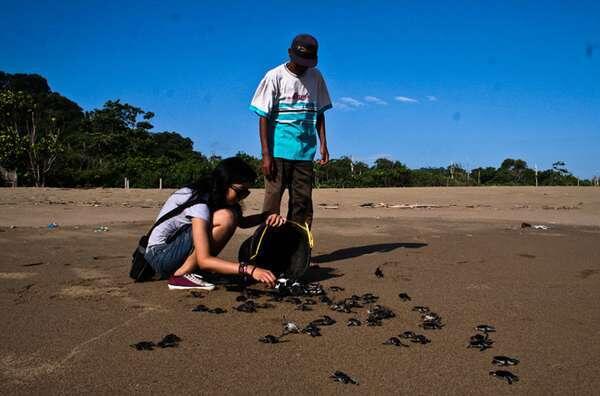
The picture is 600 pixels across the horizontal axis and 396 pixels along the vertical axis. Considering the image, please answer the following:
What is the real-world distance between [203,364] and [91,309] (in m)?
1.22

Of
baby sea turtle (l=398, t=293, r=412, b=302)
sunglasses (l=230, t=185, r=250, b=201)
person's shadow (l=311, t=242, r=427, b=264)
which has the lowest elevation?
baby sea turtle (l=398, t=293, r=412, b=302)

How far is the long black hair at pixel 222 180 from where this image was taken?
359cm

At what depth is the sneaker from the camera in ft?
12.0

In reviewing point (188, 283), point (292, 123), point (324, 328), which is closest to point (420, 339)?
point (324, 328)

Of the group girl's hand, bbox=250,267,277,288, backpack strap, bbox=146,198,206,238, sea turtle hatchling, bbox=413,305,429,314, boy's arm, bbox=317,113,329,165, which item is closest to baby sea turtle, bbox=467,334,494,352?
sea turtle hatchling, bbox=413,305,429,314

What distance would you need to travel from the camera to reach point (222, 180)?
364 cm

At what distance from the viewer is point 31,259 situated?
4.91 meters

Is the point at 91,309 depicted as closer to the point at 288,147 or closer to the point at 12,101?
the point at 288,147

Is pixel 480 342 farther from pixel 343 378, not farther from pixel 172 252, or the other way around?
pixel 172 252

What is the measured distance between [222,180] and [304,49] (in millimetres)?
1501

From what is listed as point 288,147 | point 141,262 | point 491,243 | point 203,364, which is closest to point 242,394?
point 203,364

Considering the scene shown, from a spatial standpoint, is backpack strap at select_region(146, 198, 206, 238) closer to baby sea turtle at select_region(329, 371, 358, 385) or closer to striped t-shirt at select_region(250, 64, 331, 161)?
striped t-shirt at select_region(250, 64, 331, 161)

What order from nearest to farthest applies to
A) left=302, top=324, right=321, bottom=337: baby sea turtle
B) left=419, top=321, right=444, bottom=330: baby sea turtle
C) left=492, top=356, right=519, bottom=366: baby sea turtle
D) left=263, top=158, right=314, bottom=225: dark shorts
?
left=492, top=356, right=519, bottom=366: baby sea turtle, left=302, top=324, right=321, bottom=337: baby sea turtle, left=419, top=321, right=444, bottom=330: baby sea turtle, left=263, top=158, right=314, bottom=225: dark shorts

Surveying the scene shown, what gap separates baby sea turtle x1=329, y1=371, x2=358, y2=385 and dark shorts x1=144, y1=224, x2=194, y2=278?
5.95 feet
